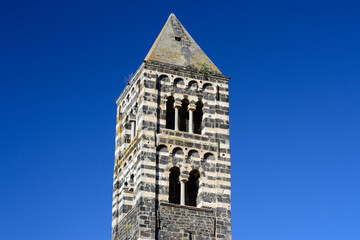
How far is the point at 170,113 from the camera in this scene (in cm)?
4041

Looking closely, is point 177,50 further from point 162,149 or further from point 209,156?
point 209,156

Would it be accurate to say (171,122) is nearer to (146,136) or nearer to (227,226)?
(146,136)

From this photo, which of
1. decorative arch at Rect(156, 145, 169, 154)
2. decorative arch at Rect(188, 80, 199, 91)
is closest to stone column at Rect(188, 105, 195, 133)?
decorative arch at Rect(188, 80, 199, 91)

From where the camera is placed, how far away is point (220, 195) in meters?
38.2

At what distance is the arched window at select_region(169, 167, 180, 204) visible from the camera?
125 feet

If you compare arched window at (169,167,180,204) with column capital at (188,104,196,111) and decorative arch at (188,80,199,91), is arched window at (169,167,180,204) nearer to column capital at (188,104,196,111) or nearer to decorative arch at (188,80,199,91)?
column capital at (188,104,196,111)

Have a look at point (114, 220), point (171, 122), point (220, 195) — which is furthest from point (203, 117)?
point (114, 220)

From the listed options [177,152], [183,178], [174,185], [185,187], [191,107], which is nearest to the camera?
[183,178]

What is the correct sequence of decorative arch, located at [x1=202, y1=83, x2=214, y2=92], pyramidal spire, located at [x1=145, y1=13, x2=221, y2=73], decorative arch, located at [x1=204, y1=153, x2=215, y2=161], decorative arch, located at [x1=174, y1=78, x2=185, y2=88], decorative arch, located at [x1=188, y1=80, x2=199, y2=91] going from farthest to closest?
pyramidal spire, located at [x1=145, y1=13, x2=221, y2=73], decorative arch, located at [x1=202, y1=83, x2=214, y2=92], decorative arch, located at [x1=188, y1=80, x2=199, y2=91], decorative arch, located at [x1=174, y1=78, x2=185, y2=88], decorative arch, located at [x1=204, y1=153, x2=215, y2=161]

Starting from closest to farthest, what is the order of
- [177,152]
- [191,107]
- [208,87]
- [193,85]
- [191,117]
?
[177,152] < [191,117] < [191,107] < [193,85] < [208,87]

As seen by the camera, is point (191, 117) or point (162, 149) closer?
point (162, 149)

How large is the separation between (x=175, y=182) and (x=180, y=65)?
6.86m

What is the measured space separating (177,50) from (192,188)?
8.38 meters

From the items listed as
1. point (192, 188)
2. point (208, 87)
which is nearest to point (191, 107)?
point (208, 87)
